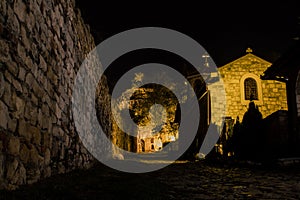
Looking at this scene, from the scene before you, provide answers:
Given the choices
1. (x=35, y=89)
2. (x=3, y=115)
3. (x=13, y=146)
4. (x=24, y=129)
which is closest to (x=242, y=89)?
(x=35, y=89)

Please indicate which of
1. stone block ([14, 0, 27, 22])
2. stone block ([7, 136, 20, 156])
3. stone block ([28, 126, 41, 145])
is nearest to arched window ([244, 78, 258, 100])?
stone block ([28, 126, 41, 145])

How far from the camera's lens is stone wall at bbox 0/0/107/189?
8.72 ft

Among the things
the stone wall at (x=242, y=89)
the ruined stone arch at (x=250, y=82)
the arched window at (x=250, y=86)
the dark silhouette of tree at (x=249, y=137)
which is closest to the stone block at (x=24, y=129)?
the dark silhouette of tree at (x=249, y=137)

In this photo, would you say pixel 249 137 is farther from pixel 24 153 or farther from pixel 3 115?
pixel 3 115

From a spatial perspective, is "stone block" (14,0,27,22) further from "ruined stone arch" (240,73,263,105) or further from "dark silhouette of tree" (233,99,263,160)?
"ruined stone arch" (240,73,263,105)

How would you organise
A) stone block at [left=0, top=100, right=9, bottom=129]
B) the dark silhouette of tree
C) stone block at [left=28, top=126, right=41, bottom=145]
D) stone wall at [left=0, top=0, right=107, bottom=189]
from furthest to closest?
the dark silhouette of tree, stone block at [left=28, top=126, right=41, bottom=145], stone wall at [left=0, top=0, right=107, bottom=189], stone block at [left=0, top=100, right=9, bottom=129]

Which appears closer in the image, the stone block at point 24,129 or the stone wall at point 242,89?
the stone block at point 24,129

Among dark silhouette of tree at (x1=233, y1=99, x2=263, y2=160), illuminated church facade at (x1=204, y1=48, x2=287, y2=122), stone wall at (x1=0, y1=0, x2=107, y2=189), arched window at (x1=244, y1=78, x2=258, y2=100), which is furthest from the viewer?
arched window at (x1=244, y1=78, x2=258, y2=100)

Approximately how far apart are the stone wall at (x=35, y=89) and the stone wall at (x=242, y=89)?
1504 centimetres

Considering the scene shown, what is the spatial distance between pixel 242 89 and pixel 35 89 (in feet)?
57.3

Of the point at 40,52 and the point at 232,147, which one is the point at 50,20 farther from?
the point at 232,147

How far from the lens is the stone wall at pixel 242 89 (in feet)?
61.9

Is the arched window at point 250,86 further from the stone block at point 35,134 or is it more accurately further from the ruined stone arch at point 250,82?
the stone block at point 35,134

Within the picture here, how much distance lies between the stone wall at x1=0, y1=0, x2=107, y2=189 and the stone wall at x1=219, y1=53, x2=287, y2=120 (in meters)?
15.0
